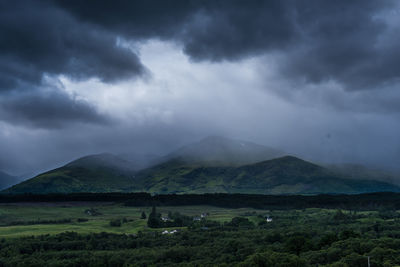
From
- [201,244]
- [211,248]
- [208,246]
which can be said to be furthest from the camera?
[201,244]

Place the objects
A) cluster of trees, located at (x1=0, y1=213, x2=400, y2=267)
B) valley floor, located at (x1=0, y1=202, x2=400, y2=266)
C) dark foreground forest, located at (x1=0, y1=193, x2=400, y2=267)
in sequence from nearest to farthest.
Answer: cluster of trees, located at (x1=0, y1=213, x2=400, y2=267) → dark foreground forest, located at (x1=0, y1=193, x2=400, y2=267) → valley floor, located at (x1=0, y1=202, x2=400, y2=266)

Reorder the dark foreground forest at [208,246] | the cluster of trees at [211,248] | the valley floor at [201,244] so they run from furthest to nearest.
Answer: the valley floor at [201,244] < the dark foreground forest at [208,246] < the cluster of trees at [211,248]

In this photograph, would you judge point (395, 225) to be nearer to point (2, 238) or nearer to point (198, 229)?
point (198, 229)

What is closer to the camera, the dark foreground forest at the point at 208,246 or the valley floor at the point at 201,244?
the dark foreground forest at the point at 208,246

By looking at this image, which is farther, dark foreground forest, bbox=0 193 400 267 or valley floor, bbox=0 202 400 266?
valley floor, bbox=0 202 400 266

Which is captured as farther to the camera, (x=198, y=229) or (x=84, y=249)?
(x=198, y=229)

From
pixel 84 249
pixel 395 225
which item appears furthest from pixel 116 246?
pixel 395 225

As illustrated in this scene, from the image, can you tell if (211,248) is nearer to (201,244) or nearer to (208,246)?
(208,246)

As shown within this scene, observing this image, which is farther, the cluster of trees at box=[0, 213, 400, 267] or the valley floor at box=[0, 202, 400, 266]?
the valley floor at box=[0, 202, 400, 266]

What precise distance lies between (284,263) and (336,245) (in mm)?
27178

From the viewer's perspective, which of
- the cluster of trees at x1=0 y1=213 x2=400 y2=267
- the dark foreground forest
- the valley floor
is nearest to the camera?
the cluster of trees at x1=0 y1=213 x2=400 y2=267

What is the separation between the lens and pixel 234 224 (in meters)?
187

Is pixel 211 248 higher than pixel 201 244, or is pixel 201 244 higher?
pixel 211 248

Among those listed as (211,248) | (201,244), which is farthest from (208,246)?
(201,244)
